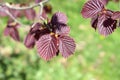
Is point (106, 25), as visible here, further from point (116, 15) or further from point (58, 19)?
point (58, 19)

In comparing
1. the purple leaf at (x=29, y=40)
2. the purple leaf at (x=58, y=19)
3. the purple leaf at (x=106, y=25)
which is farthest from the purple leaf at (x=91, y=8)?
the purple leaf at (x=29, y=40)

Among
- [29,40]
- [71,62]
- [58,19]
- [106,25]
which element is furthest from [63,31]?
[71,62]

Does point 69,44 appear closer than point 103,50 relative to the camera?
Yes

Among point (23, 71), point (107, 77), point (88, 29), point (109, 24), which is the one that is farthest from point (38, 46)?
point (88, 29)

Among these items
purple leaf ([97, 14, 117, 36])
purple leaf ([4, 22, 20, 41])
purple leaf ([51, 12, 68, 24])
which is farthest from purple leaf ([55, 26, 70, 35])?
purple leaf ([4, 22, 20, 41])

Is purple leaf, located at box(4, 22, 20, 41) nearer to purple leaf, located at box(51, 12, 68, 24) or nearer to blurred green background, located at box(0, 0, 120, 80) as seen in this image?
purple leaf, located at box(51, 12, 68, 24)

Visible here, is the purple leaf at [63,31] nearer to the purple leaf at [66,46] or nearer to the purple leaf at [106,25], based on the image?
the purple leaf at [66,46]

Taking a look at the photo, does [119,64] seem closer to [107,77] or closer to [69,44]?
[107,77]
